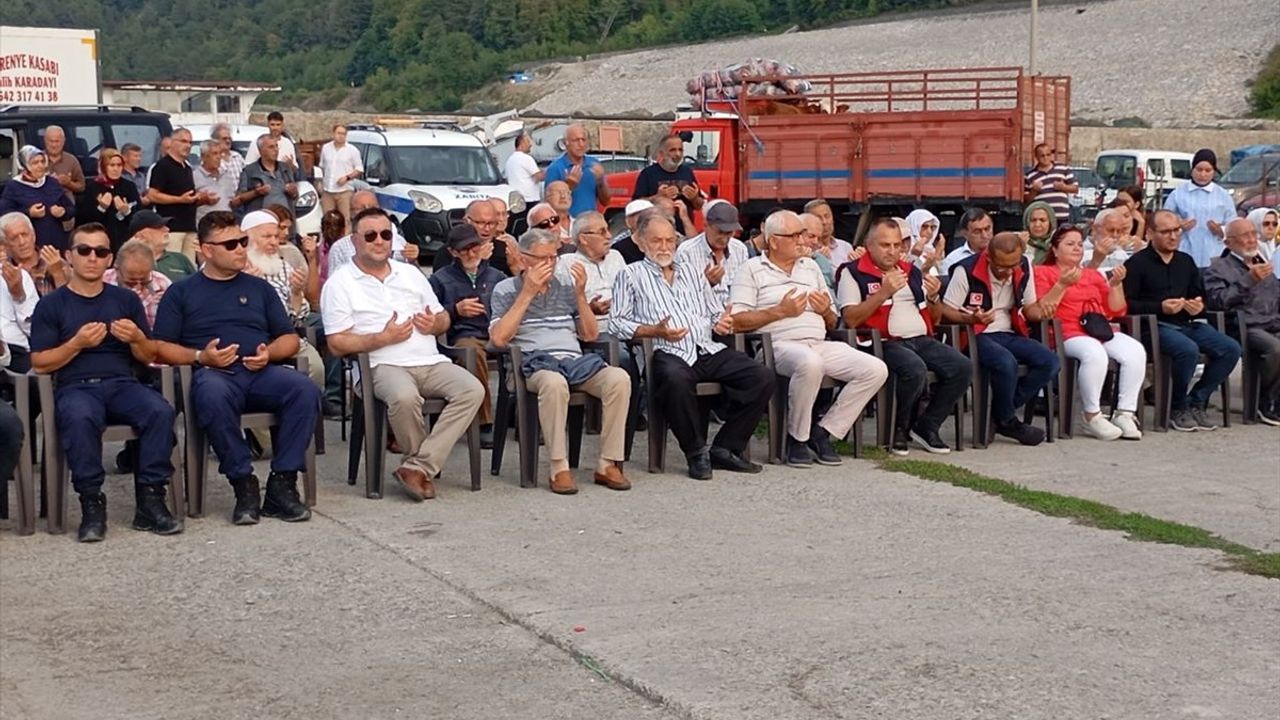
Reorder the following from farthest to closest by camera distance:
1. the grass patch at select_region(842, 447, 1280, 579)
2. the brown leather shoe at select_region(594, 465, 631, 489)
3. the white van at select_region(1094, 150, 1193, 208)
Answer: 1. the white van at select_region(1094, 150, 1193, 208)
2. the brown leather shoe at select_region(594, 465, 631, 489)
3. the grass patch at select_region(842, 447, 1280, 579)

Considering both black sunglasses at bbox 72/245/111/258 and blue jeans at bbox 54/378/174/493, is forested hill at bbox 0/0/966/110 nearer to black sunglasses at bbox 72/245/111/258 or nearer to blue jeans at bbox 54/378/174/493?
black sunglasses at bbox 72/245/111/258

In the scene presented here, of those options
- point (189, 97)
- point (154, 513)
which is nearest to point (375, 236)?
point (154, 513)

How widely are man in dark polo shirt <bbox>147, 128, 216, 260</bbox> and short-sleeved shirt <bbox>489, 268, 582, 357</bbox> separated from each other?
5.88m

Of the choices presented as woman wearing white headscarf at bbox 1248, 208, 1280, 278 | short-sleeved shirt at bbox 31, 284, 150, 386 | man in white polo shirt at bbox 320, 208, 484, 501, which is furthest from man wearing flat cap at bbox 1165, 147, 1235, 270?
short-sleeved shirt at bbox 31, 284, 150, 386

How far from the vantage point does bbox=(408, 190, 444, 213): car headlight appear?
2145 centimetres

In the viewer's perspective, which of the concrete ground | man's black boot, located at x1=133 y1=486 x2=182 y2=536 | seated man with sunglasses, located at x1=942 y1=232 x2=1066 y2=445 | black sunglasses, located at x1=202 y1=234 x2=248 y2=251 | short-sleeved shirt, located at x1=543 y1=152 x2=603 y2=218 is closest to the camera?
the concrete ground

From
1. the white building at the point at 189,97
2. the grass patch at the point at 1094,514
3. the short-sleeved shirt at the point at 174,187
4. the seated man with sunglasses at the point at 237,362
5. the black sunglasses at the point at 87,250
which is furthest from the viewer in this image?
the white building at the point at 189,97

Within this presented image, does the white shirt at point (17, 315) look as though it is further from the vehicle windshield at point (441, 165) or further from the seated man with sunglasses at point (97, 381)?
the vehicle windshield at point (441, 165)

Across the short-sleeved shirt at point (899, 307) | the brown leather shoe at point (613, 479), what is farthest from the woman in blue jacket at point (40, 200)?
the short-sleeved shirt at point (899, 307)

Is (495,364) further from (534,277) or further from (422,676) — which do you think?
(422,676)

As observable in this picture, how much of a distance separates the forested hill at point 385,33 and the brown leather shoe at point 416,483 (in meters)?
94.4

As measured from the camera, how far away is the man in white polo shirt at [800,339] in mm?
9797

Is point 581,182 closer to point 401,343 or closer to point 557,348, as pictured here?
point 557,348

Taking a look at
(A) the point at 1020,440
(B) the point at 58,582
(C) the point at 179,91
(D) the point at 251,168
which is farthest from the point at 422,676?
(C) the point at 179,91
